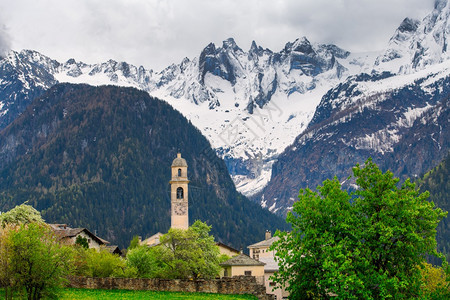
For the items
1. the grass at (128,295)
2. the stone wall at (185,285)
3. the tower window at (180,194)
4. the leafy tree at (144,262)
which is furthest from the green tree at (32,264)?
the tower window at (180,194)

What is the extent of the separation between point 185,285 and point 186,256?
2185cm

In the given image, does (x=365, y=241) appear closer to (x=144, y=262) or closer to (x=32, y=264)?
(x=32, y=264)

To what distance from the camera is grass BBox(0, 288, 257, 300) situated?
192 feet

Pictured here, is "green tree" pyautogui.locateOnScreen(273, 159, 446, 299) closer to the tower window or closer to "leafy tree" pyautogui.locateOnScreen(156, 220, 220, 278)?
"leafy tree" pyautogui.locateOnScreen(156, 220, 220, 278)

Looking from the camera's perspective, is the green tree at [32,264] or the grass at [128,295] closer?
the green tree at [32,264]

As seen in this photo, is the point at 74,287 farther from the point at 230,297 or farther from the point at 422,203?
the point at 422,203

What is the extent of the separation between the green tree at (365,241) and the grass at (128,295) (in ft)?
20.9

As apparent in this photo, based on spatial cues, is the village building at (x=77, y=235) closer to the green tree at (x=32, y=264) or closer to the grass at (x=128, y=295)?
the grass at (x=128, y=295)

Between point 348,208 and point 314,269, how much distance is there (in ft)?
17.6

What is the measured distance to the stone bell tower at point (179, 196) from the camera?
125 metres

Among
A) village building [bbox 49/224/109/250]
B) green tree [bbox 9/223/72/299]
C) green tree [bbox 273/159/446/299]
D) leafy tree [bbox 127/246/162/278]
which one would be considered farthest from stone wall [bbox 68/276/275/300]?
village building [bbox 49/224/109/250]

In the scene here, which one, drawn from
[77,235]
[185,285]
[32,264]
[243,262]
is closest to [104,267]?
[243,262]

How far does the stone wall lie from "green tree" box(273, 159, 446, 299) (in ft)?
20.3

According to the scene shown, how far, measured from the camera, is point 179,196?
128 meters
